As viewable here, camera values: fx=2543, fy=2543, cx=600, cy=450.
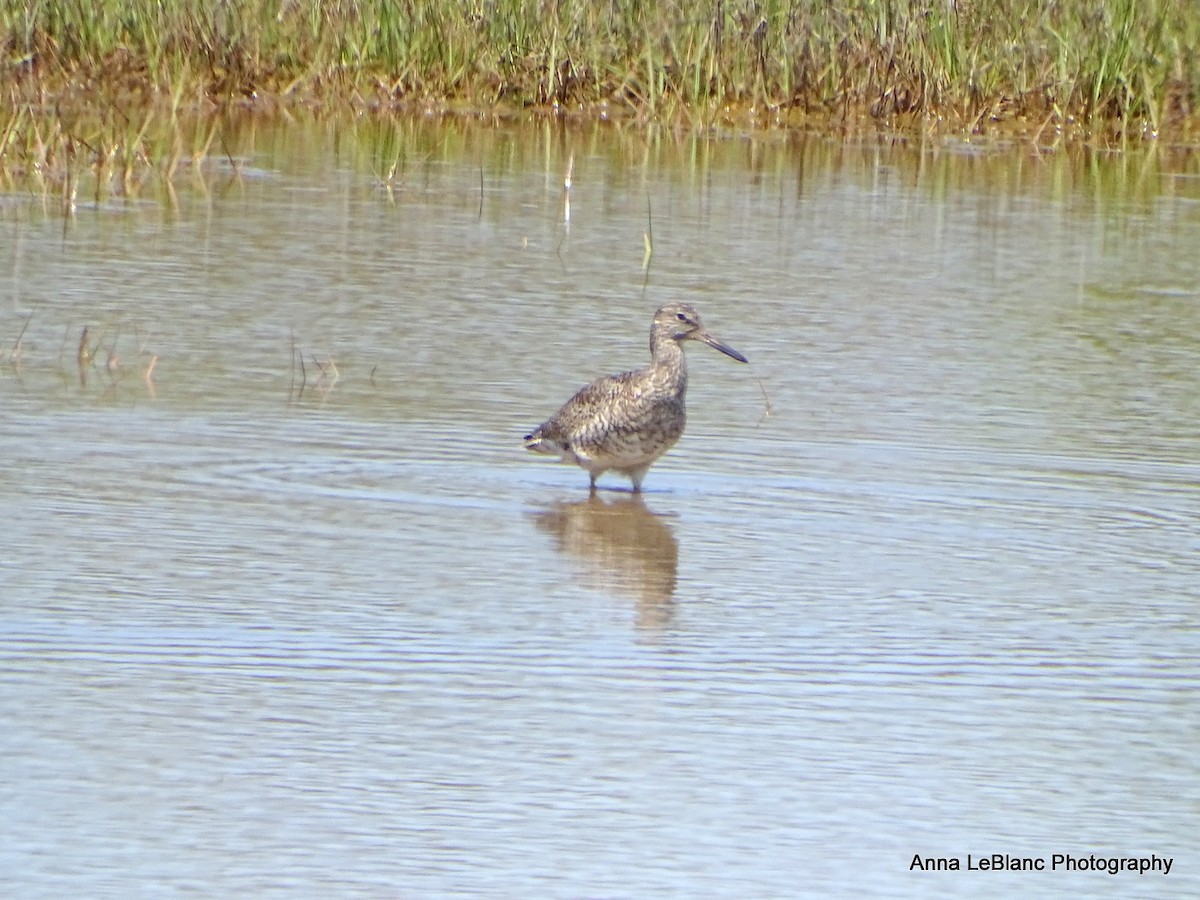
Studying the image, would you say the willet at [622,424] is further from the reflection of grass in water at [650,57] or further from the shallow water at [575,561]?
the reflection of grass in water at [650,57]

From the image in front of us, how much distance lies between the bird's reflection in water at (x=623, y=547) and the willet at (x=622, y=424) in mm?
142

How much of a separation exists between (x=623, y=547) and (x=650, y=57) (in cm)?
1115

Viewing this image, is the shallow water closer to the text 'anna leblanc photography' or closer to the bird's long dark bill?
the text 'anna leblanc photography'

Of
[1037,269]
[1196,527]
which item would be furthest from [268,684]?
[1037,269]

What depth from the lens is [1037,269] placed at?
12594 mm

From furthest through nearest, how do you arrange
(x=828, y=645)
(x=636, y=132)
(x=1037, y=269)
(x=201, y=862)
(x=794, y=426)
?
1. (x=636, y=132)
2. (x=1037, y=269)
3. (x=794, y=426)
4. (x=828, y=645)
5. (x=201, y=862)

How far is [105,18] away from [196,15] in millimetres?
659

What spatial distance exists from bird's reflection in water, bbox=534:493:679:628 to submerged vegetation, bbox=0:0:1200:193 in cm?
1003

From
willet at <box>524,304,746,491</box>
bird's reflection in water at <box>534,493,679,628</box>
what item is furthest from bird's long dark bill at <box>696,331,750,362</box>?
bird's reflection in water at <box>534,493,679,628</box>

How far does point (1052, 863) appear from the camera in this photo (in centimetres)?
476

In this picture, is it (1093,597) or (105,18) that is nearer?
(1093,597)

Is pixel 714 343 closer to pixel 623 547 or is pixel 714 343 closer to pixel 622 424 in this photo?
pixel 622 424

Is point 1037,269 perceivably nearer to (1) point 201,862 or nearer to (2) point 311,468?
(2) point 311,468

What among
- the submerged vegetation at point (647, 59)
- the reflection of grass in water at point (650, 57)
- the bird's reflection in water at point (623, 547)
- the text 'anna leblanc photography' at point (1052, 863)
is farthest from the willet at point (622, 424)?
the reflection of grass in water at point (650, 57)
